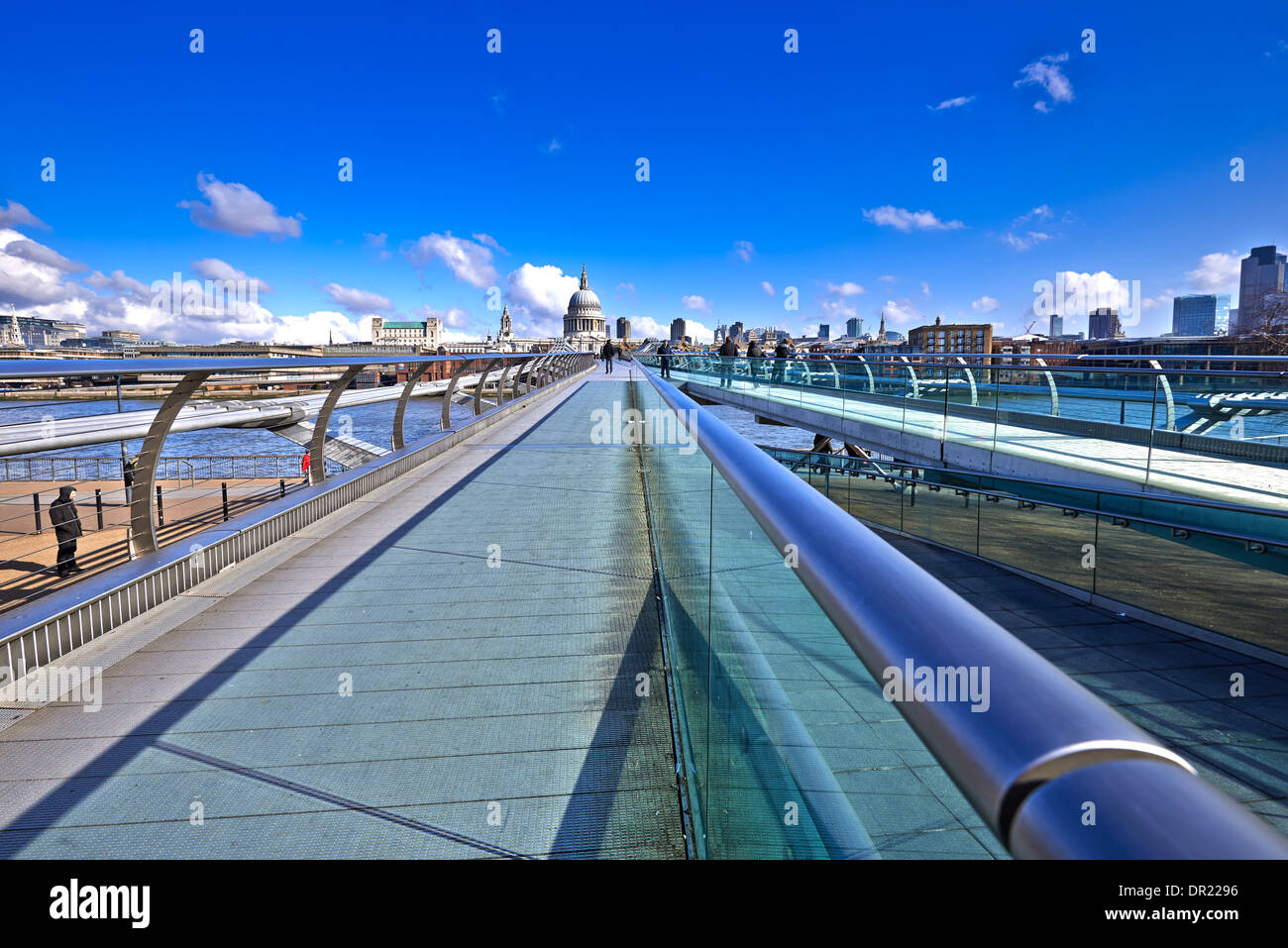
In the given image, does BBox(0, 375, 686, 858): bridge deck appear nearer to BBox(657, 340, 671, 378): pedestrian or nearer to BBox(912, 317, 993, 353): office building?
BBox(657, 340, 671, 378): pedestrian

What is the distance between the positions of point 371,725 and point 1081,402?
7.77 meters

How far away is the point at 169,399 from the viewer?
3.46 metres

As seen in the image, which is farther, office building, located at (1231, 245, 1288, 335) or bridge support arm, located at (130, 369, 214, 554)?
office building, located at (1231, 245, 1288, 335)

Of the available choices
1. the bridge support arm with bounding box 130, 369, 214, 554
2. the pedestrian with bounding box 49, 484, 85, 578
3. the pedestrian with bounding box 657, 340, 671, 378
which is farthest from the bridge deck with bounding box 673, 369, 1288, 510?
the pedestrian with bounding box 49, 484, 85, 578

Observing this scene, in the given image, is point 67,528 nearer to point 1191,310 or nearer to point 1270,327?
point 1270,327

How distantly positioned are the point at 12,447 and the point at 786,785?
16.8ft

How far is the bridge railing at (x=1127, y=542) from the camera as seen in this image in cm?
458

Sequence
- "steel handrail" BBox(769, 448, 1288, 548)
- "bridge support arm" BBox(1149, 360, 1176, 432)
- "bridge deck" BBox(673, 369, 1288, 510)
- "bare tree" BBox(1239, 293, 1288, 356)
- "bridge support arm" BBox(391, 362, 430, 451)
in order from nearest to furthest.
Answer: "steel handrail" BBox(769, 448, 1288, 548) → "bridge deck" BBox(673, 369, 1288, 510) → "bridge support arm" BBox(1149, 360, 1176, 432) → "bridge support arm" BBox(391, 362, 430, 451) → "bare tree" BBox(1239, 293, 1288, 356)

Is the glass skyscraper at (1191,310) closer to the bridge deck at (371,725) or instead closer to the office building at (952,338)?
the office building at (952,338)

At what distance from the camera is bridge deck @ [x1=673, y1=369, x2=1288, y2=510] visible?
19.2 feet

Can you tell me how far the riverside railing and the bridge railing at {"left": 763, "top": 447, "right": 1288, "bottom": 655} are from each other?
1.42m
